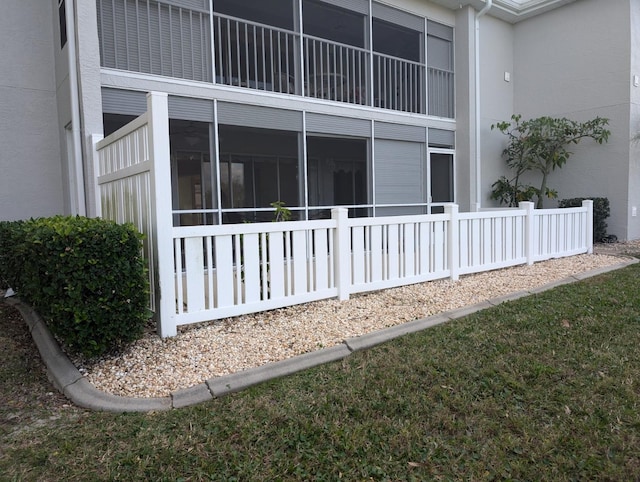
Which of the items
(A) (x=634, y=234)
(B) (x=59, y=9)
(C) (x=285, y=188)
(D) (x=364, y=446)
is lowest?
(D) (x=364, y=446)

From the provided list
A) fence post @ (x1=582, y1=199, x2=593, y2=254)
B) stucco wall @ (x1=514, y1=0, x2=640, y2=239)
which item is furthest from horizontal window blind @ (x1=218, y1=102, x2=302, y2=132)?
stucco wall @ (x1=514, y1=0, x2=640, y2=239)

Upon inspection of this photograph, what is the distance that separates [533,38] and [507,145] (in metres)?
2.82

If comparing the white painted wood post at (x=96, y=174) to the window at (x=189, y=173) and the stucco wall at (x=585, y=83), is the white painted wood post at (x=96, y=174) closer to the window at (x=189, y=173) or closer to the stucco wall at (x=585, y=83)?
the window at (x=189, y=173)

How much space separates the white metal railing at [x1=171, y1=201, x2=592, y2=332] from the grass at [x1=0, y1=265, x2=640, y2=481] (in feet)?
4.45

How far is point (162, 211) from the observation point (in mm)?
3990

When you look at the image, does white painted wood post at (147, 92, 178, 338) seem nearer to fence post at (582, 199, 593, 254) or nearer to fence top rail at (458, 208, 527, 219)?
fence top rail at (458, 208, 527, 219)

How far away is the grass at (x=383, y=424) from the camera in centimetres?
238

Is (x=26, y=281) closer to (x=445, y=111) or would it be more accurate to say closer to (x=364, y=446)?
(x=364, y=446)

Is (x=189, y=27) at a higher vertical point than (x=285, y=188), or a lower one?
higher

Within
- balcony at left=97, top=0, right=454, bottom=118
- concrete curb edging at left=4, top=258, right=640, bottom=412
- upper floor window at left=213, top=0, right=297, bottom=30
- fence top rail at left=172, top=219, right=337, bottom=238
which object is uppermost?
upper floor window at left=213, top=0, right=297, bottom=30

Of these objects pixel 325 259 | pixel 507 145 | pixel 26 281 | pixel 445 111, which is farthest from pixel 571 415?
pixel 507 145

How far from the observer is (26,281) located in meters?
3.91

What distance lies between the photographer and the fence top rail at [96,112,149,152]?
4074 mm

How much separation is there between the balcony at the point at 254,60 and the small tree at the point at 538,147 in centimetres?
194
